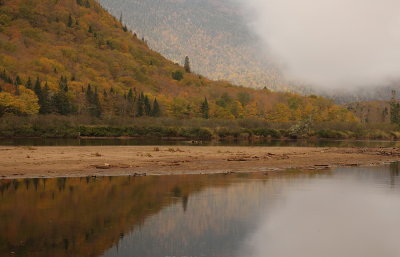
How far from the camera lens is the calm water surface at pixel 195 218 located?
14.5 meters

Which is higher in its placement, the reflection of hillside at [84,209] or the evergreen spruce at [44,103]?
the evergreen spruce at [44,103]

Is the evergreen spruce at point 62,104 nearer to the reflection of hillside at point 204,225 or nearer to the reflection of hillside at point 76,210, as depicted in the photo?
the reflection of hillside at point 76,210

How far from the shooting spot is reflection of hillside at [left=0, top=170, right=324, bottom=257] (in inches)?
570

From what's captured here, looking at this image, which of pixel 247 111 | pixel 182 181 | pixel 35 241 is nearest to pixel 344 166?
pixel 182 181

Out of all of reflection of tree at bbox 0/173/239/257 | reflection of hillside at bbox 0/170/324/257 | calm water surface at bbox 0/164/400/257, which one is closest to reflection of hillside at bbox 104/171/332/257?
calm water surface at bbox 0/164/400/257

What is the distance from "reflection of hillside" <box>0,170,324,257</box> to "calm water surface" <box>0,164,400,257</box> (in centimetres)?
3

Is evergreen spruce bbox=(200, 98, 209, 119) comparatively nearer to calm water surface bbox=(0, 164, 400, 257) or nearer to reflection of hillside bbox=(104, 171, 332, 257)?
calm water surface bbox=(0, 164, 400, 257)

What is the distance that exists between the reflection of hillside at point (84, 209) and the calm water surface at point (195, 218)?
0.11 ft

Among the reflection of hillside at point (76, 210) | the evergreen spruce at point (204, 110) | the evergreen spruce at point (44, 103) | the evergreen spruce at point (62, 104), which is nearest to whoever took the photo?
the reflection of hillside at point (76, 210)

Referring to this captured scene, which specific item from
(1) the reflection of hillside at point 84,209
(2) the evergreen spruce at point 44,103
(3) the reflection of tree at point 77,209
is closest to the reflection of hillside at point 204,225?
(1) the reflection of hillside at point 84,209

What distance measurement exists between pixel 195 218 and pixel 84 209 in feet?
14.4

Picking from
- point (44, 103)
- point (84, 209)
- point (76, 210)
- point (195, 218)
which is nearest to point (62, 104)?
point (44, 103)

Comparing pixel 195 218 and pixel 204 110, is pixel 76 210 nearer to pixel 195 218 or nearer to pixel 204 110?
pixel 195 218

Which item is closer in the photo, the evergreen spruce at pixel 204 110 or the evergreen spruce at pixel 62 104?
the evergreen spruce at pixel 62 104
